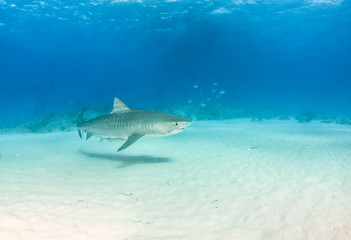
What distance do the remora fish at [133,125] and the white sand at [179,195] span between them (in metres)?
1.05

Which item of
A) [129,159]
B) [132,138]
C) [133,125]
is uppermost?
[133,125]

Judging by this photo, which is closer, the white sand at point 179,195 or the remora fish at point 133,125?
the white sand at point 179,195

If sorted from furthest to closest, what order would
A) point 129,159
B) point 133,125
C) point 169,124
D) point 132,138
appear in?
point 129,159 < point 133,125 < point 132,138 < point 169,124

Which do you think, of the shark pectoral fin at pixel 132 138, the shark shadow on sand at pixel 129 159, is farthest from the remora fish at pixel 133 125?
the shark shadow on sand at pixel 129 159

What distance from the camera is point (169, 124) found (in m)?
5.82

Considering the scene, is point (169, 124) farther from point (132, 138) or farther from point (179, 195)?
point (179, 195)

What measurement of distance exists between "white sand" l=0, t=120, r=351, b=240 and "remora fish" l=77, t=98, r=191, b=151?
105cm

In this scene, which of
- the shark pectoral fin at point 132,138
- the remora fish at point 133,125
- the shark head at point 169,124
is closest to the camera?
the shark head at point 169,124

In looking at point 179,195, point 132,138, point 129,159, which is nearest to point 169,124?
point 132,138

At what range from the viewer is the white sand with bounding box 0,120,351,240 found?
3209mm

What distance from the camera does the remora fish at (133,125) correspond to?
5.87 metres

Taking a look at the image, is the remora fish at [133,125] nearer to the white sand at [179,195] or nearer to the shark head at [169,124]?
the shark head at [169,124]

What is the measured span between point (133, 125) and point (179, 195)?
2.78 metres

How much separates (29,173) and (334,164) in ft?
29.4
